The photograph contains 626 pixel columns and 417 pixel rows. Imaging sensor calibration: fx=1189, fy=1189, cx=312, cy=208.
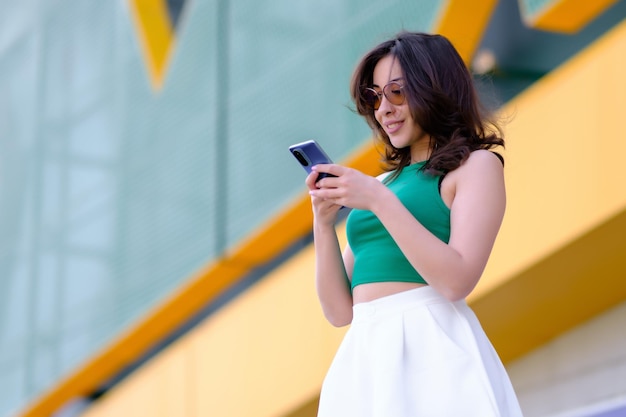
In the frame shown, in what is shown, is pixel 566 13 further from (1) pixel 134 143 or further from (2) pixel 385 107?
(1) pixel 134 143

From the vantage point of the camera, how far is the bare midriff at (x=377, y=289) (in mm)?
2293

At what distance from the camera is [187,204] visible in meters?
6.34

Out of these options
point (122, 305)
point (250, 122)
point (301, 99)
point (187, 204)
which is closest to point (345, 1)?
point (301, 99)

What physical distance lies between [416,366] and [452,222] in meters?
0.28

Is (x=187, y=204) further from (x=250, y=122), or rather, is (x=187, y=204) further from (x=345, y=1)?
(x=345, y=1)

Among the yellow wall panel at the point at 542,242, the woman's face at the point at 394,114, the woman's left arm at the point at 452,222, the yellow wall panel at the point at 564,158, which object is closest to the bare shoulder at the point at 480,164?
the woman's left arm at the point at 452,222

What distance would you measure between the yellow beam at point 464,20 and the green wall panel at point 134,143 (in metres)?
0.11

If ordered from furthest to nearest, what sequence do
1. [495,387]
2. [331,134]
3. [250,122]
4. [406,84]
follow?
[250,122] → [331,134] → [406,84] → [495,387]

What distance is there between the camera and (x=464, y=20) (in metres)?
4.56

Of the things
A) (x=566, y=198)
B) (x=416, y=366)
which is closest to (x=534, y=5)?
(x=566, y=198)

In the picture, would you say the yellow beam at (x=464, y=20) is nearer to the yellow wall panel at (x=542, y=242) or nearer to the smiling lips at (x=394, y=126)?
the yellow wall panel at (x=542, y=242)

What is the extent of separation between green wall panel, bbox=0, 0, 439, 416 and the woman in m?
2.34

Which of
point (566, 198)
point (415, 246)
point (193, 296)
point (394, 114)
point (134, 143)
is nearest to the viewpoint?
point (415, 246)

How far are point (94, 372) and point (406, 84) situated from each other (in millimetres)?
5056
